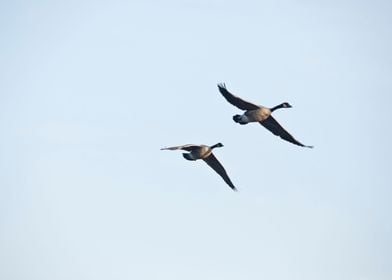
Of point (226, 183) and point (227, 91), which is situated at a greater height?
point (227, 91)

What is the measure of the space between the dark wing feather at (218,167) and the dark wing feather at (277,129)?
2.07 meters

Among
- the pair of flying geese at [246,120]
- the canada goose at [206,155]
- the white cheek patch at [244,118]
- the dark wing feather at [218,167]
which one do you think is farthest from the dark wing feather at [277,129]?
the dark wing feather at [218,167]

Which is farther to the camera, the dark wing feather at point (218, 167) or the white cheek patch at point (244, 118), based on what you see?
the dark wing feather at point (218, 167)

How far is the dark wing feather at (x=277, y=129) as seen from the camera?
1277 inches

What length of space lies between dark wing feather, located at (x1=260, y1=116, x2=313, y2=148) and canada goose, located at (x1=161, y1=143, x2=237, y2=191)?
5.74ft

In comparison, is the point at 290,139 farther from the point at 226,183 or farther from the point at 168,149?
the point at 168,149

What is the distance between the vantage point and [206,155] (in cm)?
3219

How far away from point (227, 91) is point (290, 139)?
2.87m

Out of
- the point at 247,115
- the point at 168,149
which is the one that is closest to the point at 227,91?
the point at 247,115

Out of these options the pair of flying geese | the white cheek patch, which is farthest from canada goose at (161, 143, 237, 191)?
the white cheek patch

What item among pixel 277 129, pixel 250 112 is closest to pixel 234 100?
pixel 250 112

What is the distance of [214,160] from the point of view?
32844 millimetres

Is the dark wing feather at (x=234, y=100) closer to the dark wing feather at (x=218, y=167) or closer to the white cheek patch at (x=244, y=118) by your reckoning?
the white cheek patch at (x=244, y=118)

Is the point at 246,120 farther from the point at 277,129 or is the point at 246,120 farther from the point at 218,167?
the point at 218,167
